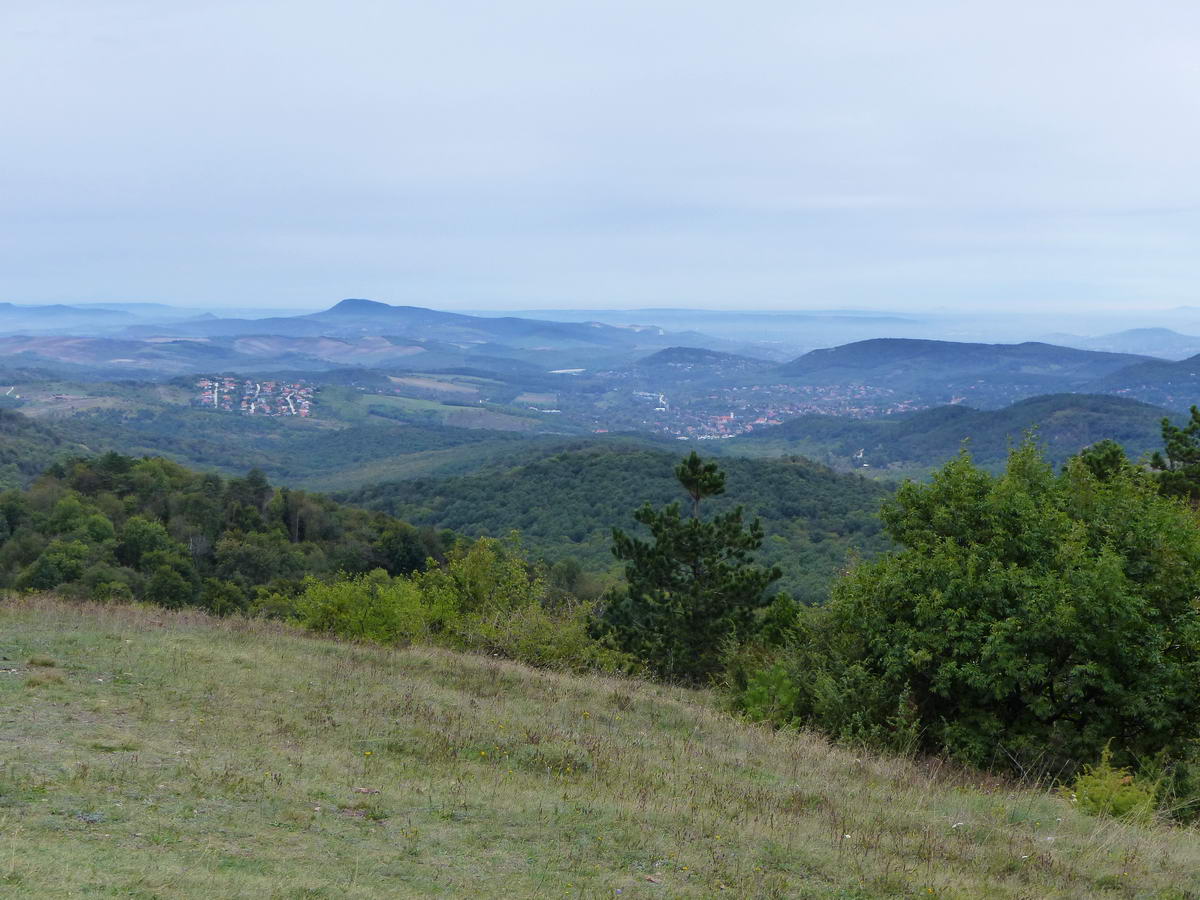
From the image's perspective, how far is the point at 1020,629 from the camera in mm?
10844

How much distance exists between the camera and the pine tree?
843 inches

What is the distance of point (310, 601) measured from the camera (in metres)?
19.9

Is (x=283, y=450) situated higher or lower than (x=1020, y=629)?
lower

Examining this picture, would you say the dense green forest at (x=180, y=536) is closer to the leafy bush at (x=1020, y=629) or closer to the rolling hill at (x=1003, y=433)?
the leafy bush at (x=1020, y=629)

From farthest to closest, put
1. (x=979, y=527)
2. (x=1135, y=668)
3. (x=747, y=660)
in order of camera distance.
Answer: (x=747, y=660) < (x=979, y=527) < (x=1135, y=668)

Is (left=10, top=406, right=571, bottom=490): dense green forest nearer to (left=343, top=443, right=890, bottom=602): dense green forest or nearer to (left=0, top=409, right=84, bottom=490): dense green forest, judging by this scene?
(left=0, top=409, right=84, bottom=490): dense green forest

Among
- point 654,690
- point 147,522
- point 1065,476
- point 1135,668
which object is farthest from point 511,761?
point 147,522

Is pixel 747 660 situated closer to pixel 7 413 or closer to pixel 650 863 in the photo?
pixel 650 863

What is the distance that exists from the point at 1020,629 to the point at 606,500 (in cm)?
8436

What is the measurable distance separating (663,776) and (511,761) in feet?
5.05

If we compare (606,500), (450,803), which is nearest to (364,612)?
(450,803)

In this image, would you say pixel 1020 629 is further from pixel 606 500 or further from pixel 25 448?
pixel 25 448

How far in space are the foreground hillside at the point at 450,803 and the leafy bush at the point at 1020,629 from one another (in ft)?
4.97

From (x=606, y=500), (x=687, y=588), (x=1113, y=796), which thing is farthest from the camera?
(x=606, y=500)
